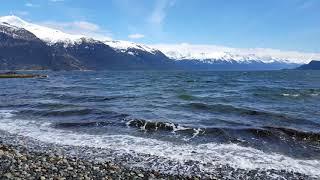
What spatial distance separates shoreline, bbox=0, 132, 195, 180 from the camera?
48.1 feet

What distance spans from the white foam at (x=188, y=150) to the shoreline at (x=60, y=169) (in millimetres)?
3093

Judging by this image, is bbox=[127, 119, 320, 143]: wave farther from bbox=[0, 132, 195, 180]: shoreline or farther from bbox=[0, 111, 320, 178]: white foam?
bbox=[0, 132, 195, 180]: shoreline

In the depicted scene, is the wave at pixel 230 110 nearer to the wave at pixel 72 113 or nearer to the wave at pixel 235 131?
the wave at pixel 235 131

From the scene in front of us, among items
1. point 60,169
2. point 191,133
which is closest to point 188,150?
point 191,133

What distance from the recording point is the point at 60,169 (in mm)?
15453

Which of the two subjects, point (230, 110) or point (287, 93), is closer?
point (230, 110)

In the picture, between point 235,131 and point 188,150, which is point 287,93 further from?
point 188,150

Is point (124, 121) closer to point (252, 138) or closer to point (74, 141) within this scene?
point (74, 141)

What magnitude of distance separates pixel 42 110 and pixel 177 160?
73.9 feet

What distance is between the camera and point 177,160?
755 inches

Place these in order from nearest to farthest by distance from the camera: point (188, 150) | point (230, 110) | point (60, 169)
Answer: point (60, 169) → point (188, 150) → point (230, 110)

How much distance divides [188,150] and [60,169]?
26.5 feet

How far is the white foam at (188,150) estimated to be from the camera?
61.8ft

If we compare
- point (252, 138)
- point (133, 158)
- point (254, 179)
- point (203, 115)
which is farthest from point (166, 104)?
point (254, 179)
